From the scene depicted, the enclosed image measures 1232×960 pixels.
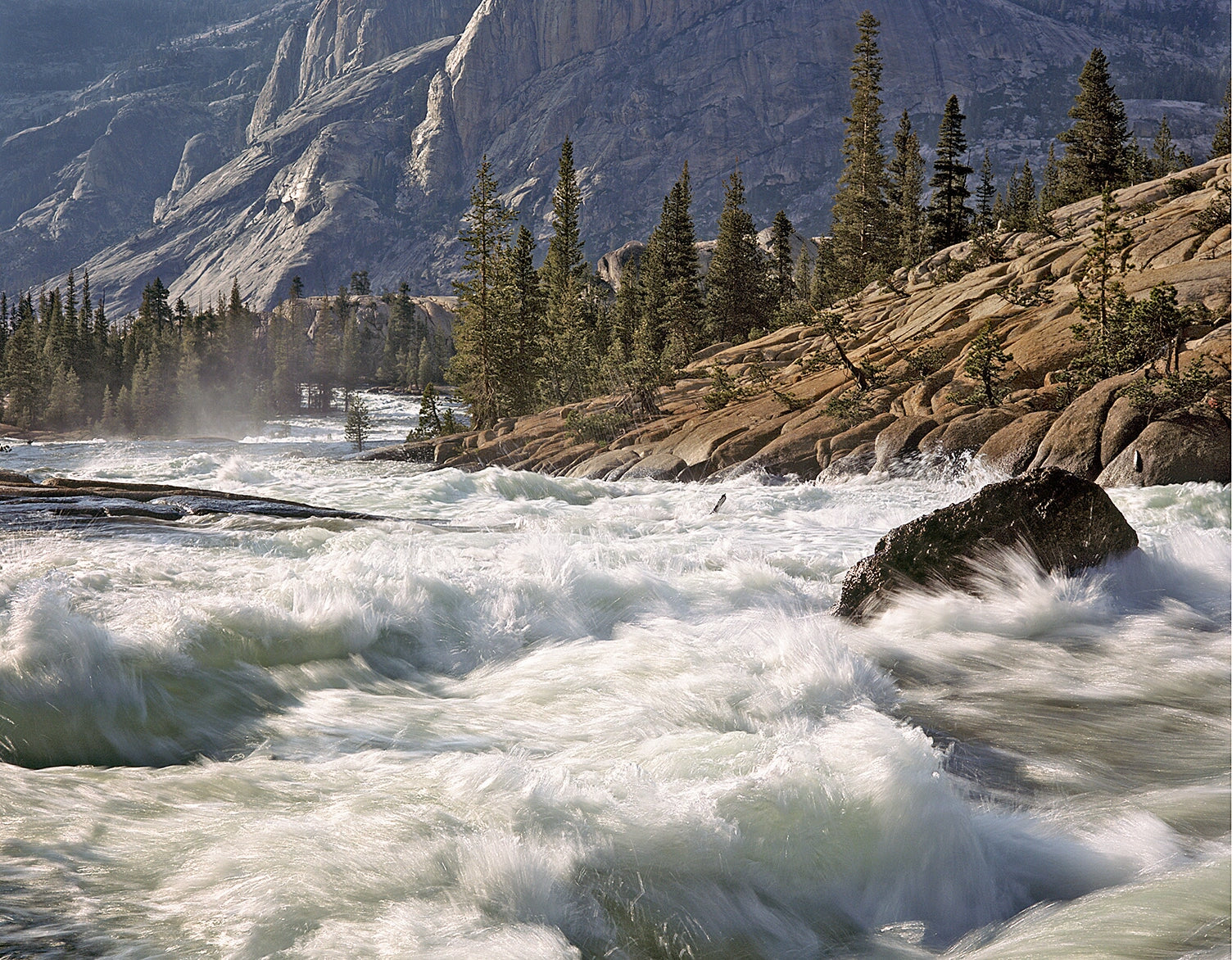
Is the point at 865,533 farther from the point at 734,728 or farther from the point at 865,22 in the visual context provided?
the point at 865,22

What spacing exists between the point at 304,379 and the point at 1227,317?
89.6 metres

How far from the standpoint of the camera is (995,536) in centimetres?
827

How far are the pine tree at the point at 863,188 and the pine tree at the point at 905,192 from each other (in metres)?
1.29

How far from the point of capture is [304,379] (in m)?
90.9

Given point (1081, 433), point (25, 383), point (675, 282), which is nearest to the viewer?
point (1081, 433)

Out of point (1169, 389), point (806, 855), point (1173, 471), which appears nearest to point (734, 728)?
point (806, 855)

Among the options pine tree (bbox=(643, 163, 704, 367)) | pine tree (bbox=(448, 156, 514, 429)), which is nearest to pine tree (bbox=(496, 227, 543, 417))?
pine tree (bbox=(448, 156, 514, 429))

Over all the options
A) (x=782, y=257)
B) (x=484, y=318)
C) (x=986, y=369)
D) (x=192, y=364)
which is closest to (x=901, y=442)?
(x=986, y=369)

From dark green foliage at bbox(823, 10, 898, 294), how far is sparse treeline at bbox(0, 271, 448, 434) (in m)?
53.2

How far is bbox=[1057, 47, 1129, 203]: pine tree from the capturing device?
137 feet

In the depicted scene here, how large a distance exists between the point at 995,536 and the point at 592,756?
214 inches

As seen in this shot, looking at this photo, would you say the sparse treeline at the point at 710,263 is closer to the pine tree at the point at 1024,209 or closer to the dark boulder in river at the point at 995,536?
the pine tree at the point at 1024,209

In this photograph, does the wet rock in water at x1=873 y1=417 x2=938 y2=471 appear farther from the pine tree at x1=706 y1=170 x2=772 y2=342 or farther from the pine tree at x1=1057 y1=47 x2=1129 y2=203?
the pine tree at x1=1057 y1=47 x2=1129 y2=203

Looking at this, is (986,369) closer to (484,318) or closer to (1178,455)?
(1178,455)
